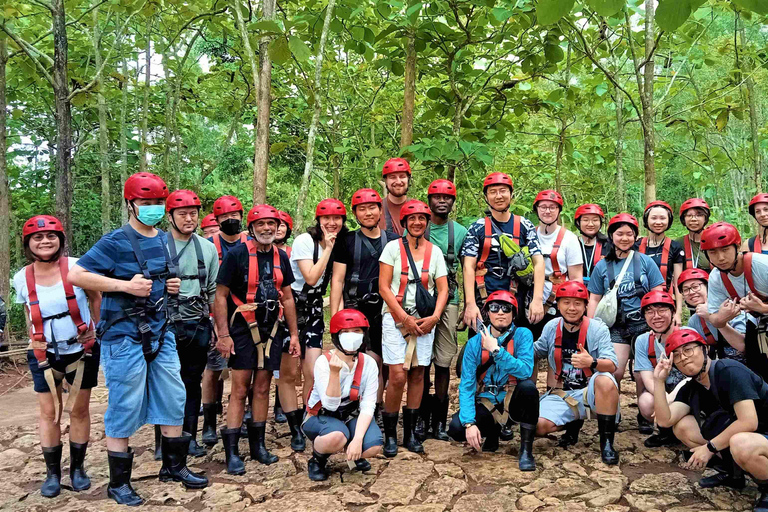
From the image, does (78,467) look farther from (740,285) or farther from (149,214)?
(740,285)

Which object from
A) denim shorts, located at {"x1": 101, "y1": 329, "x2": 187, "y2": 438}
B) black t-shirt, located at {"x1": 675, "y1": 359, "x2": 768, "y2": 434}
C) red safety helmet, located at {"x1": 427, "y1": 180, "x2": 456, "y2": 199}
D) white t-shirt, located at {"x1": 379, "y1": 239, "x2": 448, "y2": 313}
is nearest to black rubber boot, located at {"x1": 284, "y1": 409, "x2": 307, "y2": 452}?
denim shorts, located at {"x1": 101, "y1": 329, "x2": 187, "y2": 438}

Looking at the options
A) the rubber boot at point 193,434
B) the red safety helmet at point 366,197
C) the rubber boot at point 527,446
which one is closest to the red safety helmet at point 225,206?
the red safety helmet at point 366,197

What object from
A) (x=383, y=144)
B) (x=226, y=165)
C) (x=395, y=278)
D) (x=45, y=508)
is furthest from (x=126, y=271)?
(x=226, y=165)

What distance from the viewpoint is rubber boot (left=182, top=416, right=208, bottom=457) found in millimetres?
5082

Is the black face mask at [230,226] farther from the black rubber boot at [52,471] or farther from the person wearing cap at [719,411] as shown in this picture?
the person wearing cap at [719,411]

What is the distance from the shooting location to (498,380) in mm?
4992

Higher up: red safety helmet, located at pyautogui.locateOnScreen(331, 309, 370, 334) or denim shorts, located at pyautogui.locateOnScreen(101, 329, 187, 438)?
red safety helmet, located at pyautogui.locateOnScreen(331, 309, 370, 334)

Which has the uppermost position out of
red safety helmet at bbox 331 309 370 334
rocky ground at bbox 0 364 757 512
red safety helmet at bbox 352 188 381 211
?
red safety helmet at bbox 352 188 381 211

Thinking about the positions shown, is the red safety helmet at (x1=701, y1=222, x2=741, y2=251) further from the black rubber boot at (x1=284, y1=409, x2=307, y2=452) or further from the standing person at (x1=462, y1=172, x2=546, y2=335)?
the black rubber boot at (x1=284, y1=409, x2=307, y2=452)

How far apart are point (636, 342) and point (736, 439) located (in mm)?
1521

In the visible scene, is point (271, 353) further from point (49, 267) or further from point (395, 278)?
point (49, 267)

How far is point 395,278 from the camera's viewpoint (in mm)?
5137

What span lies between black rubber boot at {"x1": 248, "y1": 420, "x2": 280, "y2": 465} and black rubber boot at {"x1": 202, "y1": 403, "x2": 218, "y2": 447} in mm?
656

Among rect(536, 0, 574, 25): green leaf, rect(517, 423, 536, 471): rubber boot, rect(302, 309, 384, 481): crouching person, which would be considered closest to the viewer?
rect(536, 0, 574, 25): green leaf
